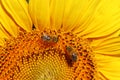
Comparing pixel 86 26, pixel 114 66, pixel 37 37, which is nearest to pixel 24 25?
pixel 37 37

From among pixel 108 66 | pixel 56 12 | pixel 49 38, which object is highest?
pixel 56 12

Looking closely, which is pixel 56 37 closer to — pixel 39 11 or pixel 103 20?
pixel 39 11

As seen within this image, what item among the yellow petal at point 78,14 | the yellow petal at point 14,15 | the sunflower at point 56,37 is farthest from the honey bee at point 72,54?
the yellow petal at point 14,15

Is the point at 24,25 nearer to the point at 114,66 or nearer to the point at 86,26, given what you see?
the point at 86,26

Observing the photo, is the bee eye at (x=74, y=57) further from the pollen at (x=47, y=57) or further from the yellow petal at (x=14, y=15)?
the yellow petal at (x=14, y=15)

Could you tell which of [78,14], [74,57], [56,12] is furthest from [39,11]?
[74,57]

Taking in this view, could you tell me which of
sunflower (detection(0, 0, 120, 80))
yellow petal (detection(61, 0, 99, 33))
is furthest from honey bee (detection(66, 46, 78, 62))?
Answer: yellow petal (detection(61, 0, 99, 33))

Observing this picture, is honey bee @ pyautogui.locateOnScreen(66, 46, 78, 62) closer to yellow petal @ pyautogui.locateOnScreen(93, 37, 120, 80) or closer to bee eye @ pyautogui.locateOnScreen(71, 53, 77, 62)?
bee eye @ pyautogui.locateOnScreen(71, 53, 77, 62)

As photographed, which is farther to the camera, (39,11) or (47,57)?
(47,57)
